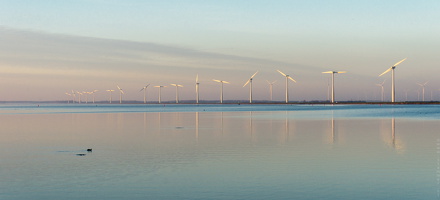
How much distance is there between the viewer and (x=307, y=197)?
1484 cm

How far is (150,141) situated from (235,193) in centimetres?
1861

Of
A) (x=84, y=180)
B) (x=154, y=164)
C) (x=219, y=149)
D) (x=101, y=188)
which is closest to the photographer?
(x=101, y=188)

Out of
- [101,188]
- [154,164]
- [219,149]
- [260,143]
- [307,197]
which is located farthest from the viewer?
[260,143]

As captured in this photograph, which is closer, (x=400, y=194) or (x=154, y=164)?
(x=400, y=194)

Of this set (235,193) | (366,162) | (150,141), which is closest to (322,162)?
(366,162)

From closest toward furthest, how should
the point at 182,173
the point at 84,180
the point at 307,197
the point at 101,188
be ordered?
the point at 307,197, the point at 101,188, the point at 84,180, the point at 182,173

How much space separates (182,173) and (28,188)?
5.43 m

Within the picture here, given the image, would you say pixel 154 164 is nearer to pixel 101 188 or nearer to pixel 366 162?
pixel 101 188

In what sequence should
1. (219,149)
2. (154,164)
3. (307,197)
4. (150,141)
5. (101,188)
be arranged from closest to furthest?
(307,197) < (101,188) < (154,164) < (219,149) < (150,141)

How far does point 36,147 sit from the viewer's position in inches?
1169

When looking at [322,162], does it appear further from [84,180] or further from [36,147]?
[36,147]

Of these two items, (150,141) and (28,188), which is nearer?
(28,188)

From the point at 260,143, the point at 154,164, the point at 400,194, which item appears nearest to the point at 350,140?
the point at 260,143

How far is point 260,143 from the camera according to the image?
31.1 m
